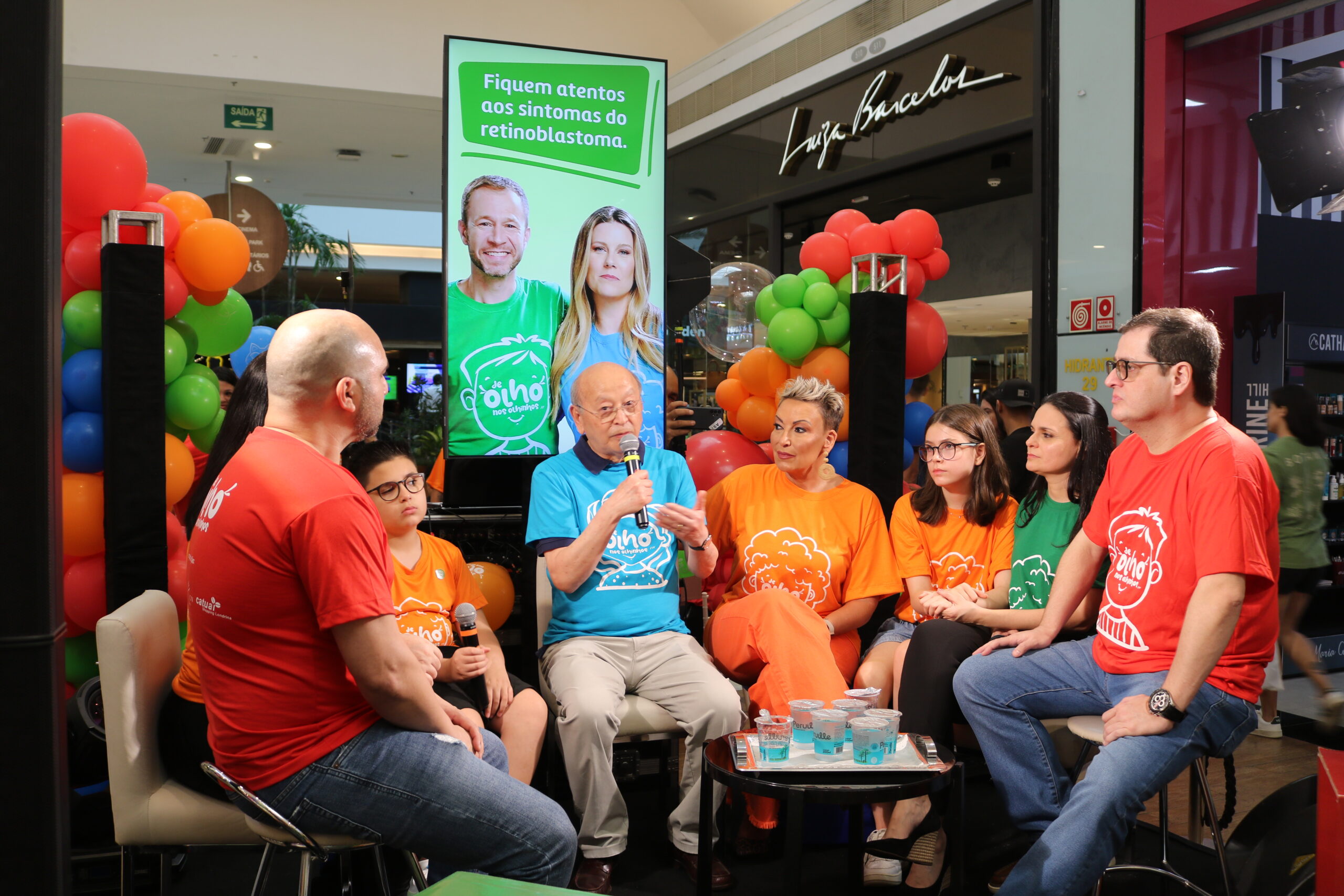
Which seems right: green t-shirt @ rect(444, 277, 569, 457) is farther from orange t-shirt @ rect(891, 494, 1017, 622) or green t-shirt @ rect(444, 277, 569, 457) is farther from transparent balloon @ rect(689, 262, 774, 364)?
transparent balloon @ rect(689, 262, 774, 364)

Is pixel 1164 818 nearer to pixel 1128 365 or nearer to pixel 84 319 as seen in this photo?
pixel 1128 365

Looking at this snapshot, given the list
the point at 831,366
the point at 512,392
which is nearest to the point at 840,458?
the point at 831,366

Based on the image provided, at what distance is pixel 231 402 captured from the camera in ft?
8.09

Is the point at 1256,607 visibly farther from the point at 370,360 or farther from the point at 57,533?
the point at 57,533

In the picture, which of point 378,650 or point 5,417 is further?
point 378,650

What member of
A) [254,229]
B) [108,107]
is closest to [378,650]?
[254,229]

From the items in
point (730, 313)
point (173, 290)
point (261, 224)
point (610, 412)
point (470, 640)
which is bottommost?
point (470, 640)

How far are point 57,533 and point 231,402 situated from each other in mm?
1187

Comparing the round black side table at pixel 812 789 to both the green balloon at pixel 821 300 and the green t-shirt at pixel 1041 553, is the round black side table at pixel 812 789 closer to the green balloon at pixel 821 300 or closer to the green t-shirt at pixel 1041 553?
the green t-shirt at pixel 1041 553

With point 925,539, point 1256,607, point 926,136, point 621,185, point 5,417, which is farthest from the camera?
point 926,136

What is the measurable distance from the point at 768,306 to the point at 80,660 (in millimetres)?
2652

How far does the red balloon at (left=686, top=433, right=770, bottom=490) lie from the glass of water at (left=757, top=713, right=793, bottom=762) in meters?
1.91

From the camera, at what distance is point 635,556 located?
302 centimetres

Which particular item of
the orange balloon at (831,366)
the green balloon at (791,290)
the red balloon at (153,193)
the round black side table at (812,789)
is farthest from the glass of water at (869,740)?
the red balloon at (153,193)
